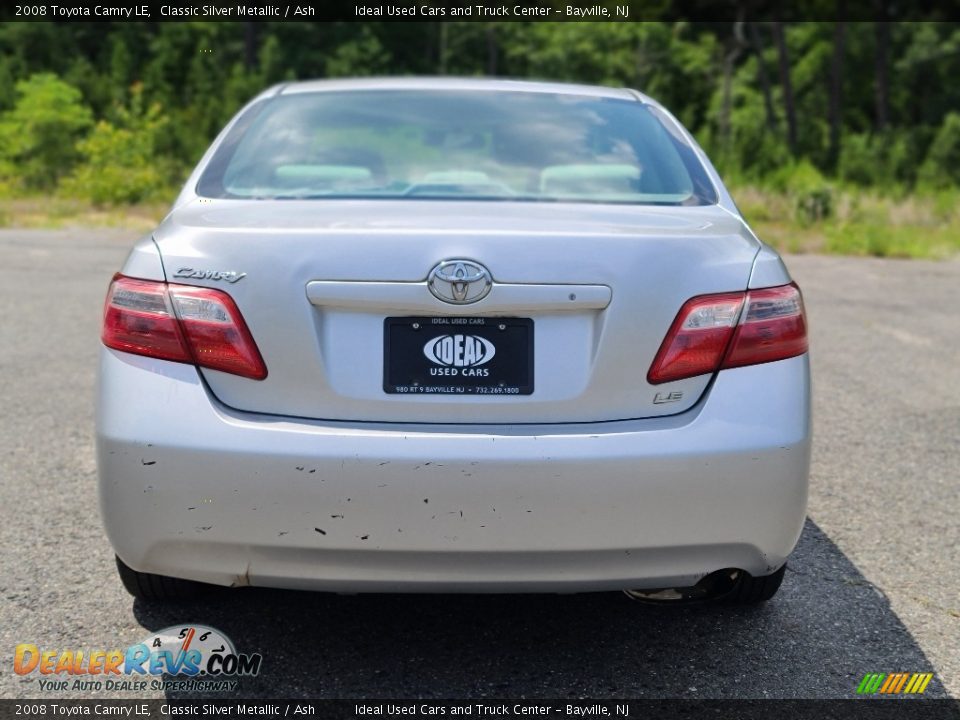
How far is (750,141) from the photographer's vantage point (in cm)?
4034

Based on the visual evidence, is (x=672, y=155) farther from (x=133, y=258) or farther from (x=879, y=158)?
(x=879, y=158)

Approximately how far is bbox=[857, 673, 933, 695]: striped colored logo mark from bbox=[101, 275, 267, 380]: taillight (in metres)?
1.68

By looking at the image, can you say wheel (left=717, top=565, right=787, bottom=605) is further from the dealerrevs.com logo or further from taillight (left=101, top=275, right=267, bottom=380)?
taillight (left=101, top=275, right=267, bottom=380)

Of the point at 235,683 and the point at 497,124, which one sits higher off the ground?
the point at 497,124

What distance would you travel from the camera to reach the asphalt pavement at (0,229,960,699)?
8.87 ft

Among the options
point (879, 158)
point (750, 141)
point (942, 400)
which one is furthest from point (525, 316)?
point (879, 158)

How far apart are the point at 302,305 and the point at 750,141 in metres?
40.2

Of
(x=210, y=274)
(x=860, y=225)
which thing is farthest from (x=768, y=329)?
(x=860, y=225)

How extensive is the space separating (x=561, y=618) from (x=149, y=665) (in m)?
1.12

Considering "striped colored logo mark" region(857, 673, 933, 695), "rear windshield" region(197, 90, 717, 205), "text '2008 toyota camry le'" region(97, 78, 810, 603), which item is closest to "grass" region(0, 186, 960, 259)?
"rear windshield" region(197, 90, 717, 205)

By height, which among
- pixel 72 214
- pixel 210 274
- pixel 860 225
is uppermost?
pixel 210 274

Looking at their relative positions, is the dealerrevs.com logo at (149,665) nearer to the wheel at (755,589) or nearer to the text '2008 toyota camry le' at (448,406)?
the text '2008 toyota camry le' at (448,406)

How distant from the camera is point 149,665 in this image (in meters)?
2.74

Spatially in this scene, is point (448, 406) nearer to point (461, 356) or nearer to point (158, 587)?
point (461, 356)
